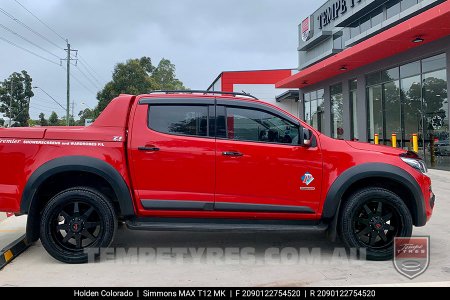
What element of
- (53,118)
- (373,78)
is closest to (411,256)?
(373,78)

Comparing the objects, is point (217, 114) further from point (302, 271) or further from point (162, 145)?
point (302, 271)

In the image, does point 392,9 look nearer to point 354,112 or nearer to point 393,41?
point 354,112

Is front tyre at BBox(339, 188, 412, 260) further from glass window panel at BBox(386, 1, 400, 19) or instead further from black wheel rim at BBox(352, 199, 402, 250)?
glass window panel at BBox(386, 1, 400, 19)

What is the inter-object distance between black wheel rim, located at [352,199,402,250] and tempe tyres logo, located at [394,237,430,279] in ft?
0.40

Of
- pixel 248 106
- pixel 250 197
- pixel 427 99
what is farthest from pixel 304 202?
pixel 427 99

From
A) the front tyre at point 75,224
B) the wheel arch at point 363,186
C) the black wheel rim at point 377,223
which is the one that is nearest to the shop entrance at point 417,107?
the wheel arch at point 363,186

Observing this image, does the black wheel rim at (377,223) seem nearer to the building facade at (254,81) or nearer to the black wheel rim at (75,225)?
the black wheel rim at (75,225)

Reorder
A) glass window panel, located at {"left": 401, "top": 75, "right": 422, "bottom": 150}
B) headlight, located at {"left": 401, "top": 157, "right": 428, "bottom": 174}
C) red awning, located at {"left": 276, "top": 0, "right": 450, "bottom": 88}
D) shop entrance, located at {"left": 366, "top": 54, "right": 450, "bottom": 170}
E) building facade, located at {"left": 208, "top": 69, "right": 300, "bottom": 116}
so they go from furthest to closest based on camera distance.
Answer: building facade, located at {"left": 208, "top": 69, "right": 300, "bottom": 116} → glass window panel, located at {"left": 401, "top": 75, "right": 422, "bottom": 150} → shop entrance, located at {"left": 366, "top": 54, "right": 450, "bottom": 170} → red awning, located at {"left": 276, "top": 0, "right": 450, "bottom": 88} → headlight, located at {"left": 401, "top": 157, "right": 428, "bottom": 174}

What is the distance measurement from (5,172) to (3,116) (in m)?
72.8

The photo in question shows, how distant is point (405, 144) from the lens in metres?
14.9

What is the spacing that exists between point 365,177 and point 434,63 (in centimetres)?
1059

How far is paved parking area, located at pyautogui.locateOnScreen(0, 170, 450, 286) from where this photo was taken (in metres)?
4.12

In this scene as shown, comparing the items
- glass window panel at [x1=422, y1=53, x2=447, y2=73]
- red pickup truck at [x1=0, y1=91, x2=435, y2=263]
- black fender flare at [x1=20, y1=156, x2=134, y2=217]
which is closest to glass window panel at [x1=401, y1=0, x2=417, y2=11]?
glass window panel at [x1=422, y1=53, x2=447, y2=73]

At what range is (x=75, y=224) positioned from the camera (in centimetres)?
470
